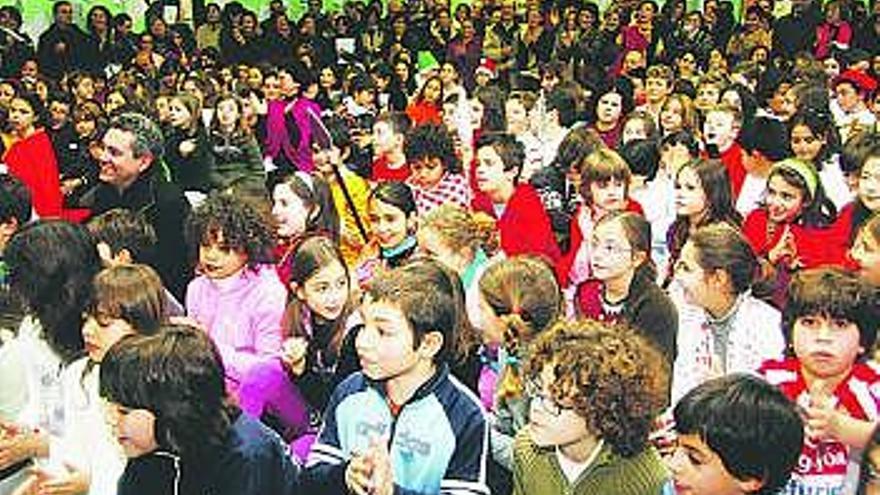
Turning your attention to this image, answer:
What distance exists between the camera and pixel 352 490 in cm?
370

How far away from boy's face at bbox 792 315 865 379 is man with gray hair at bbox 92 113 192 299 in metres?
3.21

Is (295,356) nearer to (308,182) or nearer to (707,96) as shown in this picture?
(308,182)

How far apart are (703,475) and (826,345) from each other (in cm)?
97

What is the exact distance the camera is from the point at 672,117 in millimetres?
8875

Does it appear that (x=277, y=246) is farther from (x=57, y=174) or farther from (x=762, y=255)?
(x=57, y=174)

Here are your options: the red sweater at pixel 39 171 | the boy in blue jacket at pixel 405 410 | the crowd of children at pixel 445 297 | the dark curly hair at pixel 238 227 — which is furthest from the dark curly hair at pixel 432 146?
the boy in blue jacket at pixel 405 410

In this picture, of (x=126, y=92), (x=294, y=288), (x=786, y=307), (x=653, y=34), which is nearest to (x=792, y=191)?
(x=786, y=307)

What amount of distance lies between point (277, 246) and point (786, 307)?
7.01 feet

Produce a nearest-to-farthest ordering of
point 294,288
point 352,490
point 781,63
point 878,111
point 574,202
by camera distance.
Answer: point 352,490
point 294,288
point 574,202
point 878,111
point 781,63

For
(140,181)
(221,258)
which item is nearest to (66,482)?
(221,258)

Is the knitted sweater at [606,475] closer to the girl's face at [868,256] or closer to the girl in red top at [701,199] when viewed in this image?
the girl's face at [868,256]

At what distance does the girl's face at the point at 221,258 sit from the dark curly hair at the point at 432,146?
2299mm

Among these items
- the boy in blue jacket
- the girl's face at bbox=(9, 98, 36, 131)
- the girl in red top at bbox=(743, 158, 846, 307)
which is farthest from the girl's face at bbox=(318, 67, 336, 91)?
the boy in blue jacket

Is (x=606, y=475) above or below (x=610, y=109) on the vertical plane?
above
